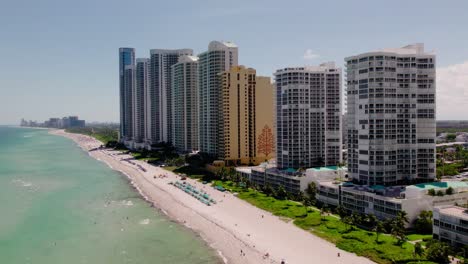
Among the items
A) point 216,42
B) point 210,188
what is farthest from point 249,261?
point 216,42

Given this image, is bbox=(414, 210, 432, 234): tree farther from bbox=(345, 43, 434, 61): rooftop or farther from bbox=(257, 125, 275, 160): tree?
bbox=(257, 125, 275, 160): tree

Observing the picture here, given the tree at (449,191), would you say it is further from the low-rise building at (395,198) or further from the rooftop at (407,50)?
the rooftop at (407,50)

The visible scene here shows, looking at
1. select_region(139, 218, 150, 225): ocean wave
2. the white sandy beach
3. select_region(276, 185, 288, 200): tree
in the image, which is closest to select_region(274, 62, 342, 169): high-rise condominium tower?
select_region(276, 185, 288, 200): tree

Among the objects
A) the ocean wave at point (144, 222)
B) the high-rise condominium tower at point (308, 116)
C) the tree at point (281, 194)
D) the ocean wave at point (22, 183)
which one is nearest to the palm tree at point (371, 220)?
the tree at point (281, 194)

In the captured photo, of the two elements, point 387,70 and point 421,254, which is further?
point 387,70

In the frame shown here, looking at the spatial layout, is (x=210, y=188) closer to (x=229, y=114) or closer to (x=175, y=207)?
(x=175, y=207)

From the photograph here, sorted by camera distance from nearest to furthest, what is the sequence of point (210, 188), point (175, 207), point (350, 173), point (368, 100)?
1. point (368, 100)
2. point (350, 173)
3. point (175, 207)
4. point (210, 188)

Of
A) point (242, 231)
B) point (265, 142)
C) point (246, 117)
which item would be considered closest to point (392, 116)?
point (242, 231)
